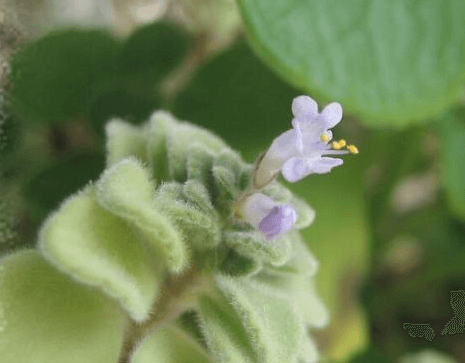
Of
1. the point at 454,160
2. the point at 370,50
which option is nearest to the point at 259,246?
the point at 370,50

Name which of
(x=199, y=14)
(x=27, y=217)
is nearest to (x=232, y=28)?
(x=199, y=14)

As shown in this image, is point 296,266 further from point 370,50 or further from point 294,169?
point 370,50

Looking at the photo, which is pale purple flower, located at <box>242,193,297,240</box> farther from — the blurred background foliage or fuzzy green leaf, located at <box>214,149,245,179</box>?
the blurred background foliage

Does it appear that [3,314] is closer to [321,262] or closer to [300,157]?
[300,157]

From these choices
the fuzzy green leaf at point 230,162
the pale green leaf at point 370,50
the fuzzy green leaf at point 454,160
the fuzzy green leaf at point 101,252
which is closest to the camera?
the fuzzy green leaf at point 101,252

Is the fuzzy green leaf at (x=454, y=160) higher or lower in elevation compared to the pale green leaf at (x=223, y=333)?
lower

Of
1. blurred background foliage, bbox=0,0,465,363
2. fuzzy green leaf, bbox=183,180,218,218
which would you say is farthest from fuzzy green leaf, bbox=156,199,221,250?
blurred background foliage, bbox=0,0,465,363

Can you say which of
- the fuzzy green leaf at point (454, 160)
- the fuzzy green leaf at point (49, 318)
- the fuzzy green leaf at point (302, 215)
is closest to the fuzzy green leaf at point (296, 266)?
the fuzzy green leaf at point (302, 215)

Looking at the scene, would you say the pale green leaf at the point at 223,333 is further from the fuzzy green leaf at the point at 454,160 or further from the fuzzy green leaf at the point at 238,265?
the fuzzy green leaf at the point at 454,160

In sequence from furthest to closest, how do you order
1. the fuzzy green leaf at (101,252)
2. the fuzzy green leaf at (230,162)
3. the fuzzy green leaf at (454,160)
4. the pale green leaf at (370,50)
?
the fuzzy green leaf at (454,160), the pale green leaf at (370,50), the fuzzy green leaf at (230,162), the fuzzy green leaf at (101,252)
